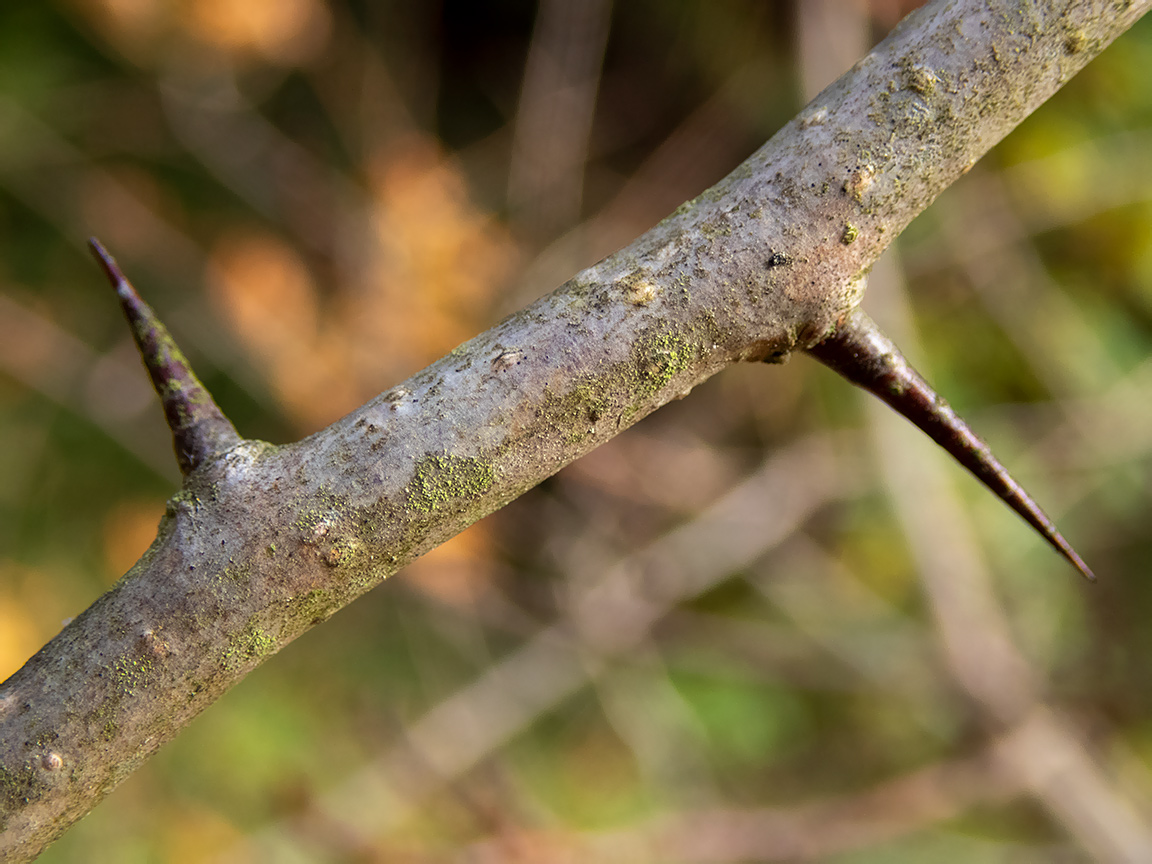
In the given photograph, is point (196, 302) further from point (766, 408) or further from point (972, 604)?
point (972, 604)

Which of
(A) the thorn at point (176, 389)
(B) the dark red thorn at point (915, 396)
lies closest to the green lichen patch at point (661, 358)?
(B) the dark red thorn at point (915, 396)

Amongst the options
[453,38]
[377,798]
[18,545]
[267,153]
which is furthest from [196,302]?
[377,798]

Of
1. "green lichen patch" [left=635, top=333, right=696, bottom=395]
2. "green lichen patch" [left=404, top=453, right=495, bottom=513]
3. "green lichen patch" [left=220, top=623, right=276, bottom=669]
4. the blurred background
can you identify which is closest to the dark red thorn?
"green lichen patch" [left=635, top=333, right=696, bottom=395]

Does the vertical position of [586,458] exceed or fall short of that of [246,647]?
it exceeds it

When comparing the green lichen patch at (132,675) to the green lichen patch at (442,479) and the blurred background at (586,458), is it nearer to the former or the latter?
the green lichen patch at (442,479)

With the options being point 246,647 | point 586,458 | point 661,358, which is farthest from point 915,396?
point 586,458

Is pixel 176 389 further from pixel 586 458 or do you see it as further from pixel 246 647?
pixel 586 458
